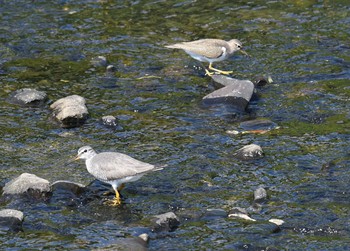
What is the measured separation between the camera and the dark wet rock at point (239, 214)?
37.8ft

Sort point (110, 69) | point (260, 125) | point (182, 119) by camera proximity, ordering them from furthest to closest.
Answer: point (110, 69) < point (182, 119) < point (260, 125)

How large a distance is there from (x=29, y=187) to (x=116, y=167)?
135cm

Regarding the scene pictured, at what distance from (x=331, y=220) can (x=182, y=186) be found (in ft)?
8.05

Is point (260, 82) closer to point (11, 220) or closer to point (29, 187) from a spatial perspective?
point (29, 187)

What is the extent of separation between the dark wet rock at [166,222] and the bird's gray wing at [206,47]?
599cm

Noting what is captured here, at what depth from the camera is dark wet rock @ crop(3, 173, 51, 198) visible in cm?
1211

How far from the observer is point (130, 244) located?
35.7 ft

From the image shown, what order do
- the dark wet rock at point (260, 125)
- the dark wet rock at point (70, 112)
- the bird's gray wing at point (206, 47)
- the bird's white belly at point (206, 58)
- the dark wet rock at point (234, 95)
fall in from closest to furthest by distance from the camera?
the dark wet rock at point (260, 125), the dark wet rock at point (70, 112), the dark wet rock at point (234, 95), the bird's gray wing at point (206, 47), the bird's white belly at point (206, 58)

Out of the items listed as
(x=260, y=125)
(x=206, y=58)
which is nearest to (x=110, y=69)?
(x=206, y=58)

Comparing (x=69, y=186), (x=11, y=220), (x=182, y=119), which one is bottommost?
(x=182, y=119)

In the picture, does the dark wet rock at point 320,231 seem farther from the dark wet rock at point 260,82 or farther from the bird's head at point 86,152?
the dark wet rock at point 260,82

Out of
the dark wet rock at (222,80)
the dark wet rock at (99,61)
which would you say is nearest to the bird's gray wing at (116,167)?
the dark wet rock at (222,80)

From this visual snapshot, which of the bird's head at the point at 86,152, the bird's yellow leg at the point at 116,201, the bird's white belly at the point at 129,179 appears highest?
the bird's head at the point at 86,152

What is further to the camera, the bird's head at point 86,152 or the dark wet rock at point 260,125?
the dark wet rock at point 260,125
